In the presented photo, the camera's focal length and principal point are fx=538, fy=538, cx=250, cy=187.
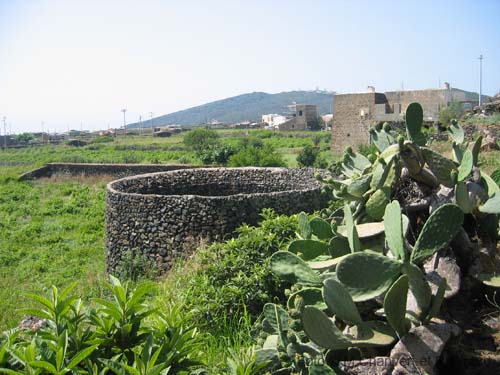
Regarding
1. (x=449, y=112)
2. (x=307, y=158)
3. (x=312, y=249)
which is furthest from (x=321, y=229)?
(x=307, y=158)

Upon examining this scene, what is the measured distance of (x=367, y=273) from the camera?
101 inches

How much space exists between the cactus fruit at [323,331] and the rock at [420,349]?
24cm

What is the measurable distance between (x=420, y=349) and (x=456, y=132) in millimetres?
2130

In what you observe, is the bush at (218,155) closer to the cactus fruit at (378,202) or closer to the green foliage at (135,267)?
the green foliage at (135,267)

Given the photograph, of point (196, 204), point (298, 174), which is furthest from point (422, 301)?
point (298, 174)

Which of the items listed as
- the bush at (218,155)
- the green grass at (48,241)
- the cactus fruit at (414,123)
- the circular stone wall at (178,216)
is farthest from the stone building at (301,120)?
the cactus fruit at (414,123)

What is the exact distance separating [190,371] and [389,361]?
97cm

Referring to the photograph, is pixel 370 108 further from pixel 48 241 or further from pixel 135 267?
pixel 135 267

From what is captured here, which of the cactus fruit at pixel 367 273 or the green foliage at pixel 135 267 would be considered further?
the green foliage at pixel 135 267

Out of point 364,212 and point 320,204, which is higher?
point 364,212

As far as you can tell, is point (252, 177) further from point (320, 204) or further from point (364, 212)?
point (364, 212)

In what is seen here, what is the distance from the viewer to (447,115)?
24.9m

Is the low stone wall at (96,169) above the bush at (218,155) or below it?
below

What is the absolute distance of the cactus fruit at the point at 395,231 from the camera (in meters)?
2.60
